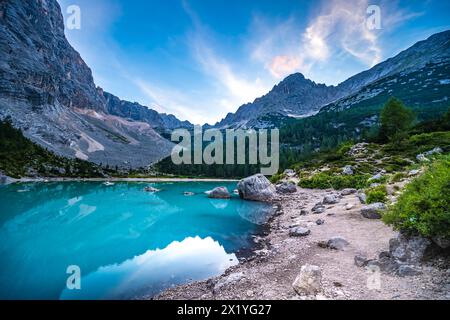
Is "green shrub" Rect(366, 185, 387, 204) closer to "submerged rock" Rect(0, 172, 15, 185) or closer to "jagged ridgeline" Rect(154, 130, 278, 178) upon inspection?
"submerged rock" Rect(0, 172, 15, 185)

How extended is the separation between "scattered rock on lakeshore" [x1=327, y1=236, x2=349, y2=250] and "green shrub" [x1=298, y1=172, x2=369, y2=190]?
2369 centimetres

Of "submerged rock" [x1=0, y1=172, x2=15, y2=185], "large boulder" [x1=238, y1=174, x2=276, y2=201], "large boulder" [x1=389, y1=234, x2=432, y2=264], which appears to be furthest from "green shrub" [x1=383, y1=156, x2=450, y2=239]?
"submerged rock" [x1=0, y1=172, x2=15, y2=185]

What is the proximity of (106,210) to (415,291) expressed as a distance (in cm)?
3586

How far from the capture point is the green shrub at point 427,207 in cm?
812

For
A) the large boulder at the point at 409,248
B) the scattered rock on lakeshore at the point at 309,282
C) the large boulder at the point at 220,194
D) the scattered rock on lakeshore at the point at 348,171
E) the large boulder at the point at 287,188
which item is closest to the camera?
the scattered rock on lakeshore at the point at 309,282

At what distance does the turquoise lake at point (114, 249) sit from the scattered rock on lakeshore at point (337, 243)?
17.6 feet

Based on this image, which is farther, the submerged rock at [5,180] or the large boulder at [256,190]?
the submerged rock at [5,180]

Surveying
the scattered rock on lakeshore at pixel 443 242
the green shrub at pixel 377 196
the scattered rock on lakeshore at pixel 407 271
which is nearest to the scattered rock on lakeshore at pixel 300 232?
the green shrub at pixel 377 196

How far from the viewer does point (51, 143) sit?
134250 millimetres

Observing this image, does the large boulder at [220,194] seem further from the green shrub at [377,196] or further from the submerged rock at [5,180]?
the submerged rock at [5,180]

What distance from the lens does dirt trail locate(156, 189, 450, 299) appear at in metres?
7.58

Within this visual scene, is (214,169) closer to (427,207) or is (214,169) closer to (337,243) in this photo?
(337,243)

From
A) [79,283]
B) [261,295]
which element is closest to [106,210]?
[79,283]

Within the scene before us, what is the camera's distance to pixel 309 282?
27.6ft
